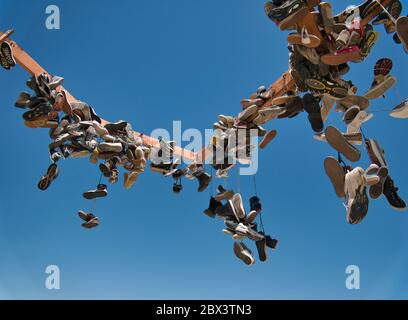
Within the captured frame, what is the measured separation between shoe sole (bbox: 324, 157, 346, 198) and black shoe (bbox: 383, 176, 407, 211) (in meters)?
0.18

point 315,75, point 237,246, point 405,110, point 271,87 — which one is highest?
point 271,87

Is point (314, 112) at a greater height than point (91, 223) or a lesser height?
greater

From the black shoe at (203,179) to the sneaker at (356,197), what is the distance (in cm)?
97

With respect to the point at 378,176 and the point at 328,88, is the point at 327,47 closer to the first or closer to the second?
the point at 328,88

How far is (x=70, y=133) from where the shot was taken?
5.46 ft

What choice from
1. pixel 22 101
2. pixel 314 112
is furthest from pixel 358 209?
pixel 22 101

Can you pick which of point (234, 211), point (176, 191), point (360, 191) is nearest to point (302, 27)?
point (360, 191)

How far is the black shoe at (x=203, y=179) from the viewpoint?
1922 millimetres

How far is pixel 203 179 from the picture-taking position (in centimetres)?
193

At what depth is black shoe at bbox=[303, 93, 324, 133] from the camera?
1.18 m

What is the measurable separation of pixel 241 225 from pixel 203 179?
1.39ft

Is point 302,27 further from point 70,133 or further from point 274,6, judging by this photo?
point 70,133

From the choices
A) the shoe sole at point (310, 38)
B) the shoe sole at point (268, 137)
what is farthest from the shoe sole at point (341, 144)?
the shoe sole at point (268, 137)

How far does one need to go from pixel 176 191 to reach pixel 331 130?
1.17 m
